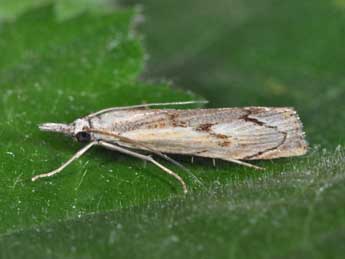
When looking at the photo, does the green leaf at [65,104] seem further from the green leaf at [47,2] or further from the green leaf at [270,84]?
the green leaf at [47,2]

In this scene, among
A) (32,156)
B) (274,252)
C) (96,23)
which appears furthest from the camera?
(96,23)

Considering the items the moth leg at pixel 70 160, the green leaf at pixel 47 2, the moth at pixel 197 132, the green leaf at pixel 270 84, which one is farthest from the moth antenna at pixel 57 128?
the green leaf at pixel 47 2

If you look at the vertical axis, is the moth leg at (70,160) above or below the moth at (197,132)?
below

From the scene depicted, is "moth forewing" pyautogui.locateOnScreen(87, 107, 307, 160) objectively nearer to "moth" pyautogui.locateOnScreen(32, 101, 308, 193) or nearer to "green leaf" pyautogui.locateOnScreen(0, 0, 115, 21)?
"moth" pyautogui.locateOnScreen(32, 101, 308, 193)

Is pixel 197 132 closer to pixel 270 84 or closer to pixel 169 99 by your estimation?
pixel 169 99

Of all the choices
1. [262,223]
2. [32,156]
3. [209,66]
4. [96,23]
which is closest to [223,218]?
[262,223]

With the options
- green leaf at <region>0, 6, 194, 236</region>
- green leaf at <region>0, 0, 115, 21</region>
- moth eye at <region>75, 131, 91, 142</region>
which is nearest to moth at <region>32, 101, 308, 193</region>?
moth eye at <region>75, 131, 91, 142</region>

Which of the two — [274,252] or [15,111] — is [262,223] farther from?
[15,111]
